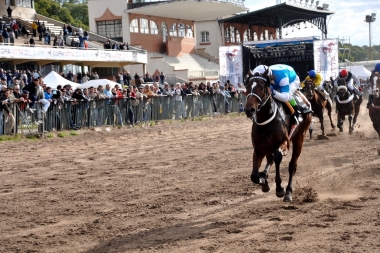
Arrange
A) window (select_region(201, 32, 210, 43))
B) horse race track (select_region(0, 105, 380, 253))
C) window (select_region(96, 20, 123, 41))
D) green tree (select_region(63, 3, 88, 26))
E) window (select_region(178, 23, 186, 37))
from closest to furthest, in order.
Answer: horse race track (select_region(0, 105, 380, 253)) → window (select_region(96, 20, 123, 41)) → window (select_region(178, 23, 186, 37)) → window (select_region(201, 32, 210, 43)) → green tree (select_region(63, 3, 88, 26))

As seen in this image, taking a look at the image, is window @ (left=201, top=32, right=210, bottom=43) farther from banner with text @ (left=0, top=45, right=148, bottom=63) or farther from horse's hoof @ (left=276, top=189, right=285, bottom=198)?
horse's hoof @ (left=276, top=189, right=285, bottom=198)

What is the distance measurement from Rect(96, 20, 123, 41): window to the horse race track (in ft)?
121

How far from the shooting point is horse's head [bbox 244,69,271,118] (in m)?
8.22

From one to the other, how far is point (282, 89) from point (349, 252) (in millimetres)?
3669

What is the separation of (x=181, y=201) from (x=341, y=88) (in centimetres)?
1117

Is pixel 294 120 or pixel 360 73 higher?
pixel 360 73

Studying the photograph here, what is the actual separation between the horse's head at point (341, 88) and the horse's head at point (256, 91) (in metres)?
11.1

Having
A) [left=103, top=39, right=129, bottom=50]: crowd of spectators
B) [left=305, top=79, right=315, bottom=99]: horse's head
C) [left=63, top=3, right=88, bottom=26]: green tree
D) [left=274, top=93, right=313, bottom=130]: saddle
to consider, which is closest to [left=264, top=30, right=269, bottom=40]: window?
[left=103, top=39, right=129, bottom=50]: crowd of spectators

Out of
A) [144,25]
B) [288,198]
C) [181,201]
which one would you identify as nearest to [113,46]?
[144,25]

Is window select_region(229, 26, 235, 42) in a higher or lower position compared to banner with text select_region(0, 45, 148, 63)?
higher

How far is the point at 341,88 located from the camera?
759 inches

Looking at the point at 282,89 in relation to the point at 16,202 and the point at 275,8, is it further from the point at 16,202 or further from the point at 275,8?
the point at 275,8

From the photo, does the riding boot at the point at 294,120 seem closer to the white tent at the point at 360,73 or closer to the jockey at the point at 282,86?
the jockey at the point at 282,86

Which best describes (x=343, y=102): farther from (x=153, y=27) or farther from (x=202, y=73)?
(x=153, y=27)
